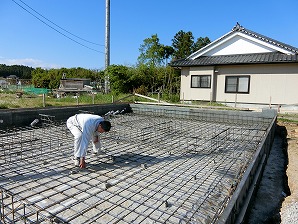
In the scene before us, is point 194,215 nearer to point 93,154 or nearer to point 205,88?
point 93,154

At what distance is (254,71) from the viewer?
10859mm

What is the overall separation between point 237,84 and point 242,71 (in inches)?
25.1

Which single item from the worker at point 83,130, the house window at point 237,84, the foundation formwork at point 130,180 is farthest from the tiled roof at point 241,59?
the worker at point 83,130

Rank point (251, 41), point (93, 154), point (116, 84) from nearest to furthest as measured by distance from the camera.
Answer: point (93, 154), point (251, 41), point (116, 84)

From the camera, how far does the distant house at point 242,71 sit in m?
10.2

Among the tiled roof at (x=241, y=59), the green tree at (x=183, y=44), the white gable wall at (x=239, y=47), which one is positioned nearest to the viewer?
the tiled roof at (x=241, y=59)

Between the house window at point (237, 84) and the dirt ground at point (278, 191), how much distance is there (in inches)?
200

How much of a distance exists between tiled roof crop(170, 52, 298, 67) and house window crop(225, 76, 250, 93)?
2.71 feet

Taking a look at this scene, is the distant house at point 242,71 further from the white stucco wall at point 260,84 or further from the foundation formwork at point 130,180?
the foundation formwork at point 130,180

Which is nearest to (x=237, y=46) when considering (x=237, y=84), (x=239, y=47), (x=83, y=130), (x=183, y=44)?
(x=239, y=47)

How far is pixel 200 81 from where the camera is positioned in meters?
12.3

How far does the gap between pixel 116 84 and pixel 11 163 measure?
11.8 m

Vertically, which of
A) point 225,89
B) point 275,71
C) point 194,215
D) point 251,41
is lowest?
point 194,215

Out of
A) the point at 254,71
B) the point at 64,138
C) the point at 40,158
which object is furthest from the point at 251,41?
the point at 40,158
